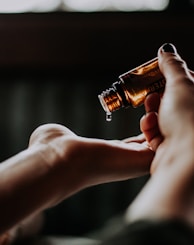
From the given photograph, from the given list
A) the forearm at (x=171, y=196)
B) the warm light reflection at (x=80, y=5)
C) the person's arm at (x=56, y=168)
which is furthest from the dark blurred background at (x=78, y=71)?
the forearm at (x=171, y=196)

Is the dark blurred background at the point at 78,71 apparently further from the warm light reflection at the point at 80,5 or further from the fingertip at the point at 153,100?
the fingertip at the point at 153,100

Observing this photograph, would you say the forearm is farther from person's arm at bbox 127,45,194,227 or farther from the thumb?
the thumb

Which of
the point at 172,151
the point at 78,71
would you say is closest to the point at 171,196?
the point at 172,151

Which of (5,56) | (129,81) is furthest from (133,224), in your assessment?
(5,56)

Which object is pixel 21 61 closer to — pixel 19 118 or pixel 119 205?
pixel 19 118

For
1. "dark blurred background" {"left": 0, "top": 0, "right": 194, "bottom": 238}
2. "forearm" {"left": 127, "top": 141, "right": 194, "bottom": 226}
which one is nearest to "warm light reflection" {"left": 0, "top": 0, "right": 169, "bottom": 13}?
"dark blurred background" {"left": 0, "top": 0, "right": 194, "bottom": 238}
